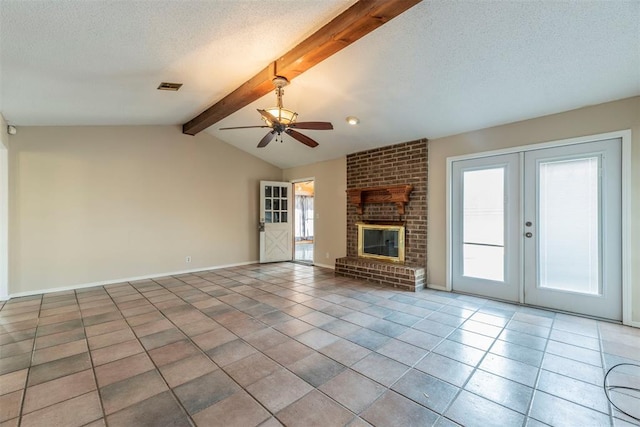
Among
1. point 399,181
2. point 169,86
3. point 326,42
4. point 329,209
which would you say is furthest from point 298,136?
point 329,209

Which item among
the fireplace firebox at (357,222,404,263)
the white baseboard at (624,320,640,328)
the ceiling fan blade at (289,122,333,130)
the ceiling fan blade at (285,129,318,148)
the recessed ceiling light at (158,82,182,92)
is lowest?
the white baseboard at (624,320,640,328)

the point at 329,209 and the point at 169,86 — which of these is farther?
the point at 329,209

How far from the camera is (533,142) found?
3682mm

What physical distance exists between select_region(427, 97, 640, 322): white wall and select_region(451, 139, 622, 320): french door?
128 mm

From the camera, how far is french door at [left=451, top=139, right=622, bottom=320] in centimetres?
322

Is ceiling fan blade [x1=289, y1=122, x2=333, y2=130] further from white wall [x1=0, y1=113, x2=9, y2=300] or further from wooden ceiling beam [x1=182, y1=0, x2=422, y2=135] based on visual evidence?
white wall [x1=0, y1=113, x2=9, y2=300]

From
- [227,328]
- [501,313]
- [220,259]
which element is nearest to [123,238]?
[220,259]

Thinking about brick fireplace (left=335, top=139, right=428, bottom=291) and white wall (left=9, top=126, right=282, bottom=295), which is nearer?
white wall (left=9, top=126, right=282, bottom=295)

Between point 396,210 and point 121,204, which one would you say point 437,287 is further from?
point 121,204

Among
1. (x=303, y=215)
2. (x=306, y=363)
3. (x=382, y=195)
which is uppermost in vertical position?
(x=382, y=195)

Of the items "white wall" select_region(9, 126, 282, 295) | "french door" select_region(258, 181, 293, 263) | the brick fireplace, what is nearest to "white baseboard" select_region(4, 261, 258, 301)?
"white wall" select_region(9, 126, 282, 295)

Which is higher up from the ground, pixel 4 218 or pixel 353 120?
pixel 353 120

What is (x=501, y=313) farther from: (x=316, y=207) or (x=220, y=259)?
(x=220, y=259)

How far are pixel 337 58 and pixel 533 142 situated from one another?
9.06 feet
